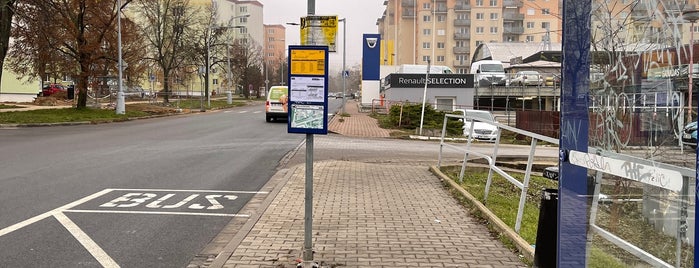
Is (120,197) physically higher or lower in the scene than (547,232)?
lower

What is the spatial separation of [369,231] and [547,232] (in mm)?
2168

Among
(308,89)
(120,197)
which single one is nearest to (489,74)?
(120,197)

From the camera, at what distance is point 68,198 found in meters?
7.92

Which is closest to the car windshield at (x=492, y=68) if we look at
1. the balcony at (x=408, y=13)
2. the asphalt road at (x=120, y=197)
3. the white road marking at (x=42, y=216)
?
the asphalt road at (x=120, y=197)

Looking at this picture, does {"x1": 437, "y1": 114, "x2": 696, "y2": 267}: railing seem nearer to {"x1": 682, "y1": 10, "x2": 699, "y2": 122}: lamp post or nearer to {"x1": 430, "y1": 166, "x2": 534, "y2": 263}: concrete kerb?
{"x1": 682, "y1": 10, "x2": 699, "y2": 122}: lamp post

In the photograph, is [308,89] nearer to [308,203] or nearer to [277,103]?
[308,203]

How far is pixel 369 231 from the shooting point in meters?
6.14

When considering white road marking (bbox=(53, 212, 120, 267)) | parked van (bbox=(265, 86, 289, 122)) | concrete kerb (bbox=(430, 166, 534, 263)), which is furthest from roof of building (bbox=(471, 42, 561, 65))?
white road marking (bbox=(53, 212, 120, 267))

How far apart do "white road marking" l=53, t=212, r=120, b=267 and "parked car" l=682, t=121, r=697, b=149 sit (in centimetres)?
444

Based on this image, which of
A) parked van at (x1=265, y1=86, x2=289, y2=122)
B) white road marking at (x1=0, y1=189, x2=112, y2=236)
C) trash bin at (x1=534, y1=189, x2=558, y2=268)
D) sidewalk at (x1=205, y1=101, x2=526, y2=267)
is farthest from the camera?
parked van at (x1=265, y1=86, x2=289, y2=122)

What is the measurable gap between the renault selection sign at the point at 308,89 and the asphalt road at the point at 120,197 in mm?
1780

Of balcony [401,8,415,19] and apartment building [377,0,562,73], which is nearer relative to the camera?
apartment building [377,0,562,73]

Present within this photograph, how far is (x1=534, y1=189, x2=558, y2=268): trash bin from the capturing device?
4.41 m

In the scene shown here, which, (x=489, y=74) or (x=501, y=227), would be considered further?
(x=489, y=74)
